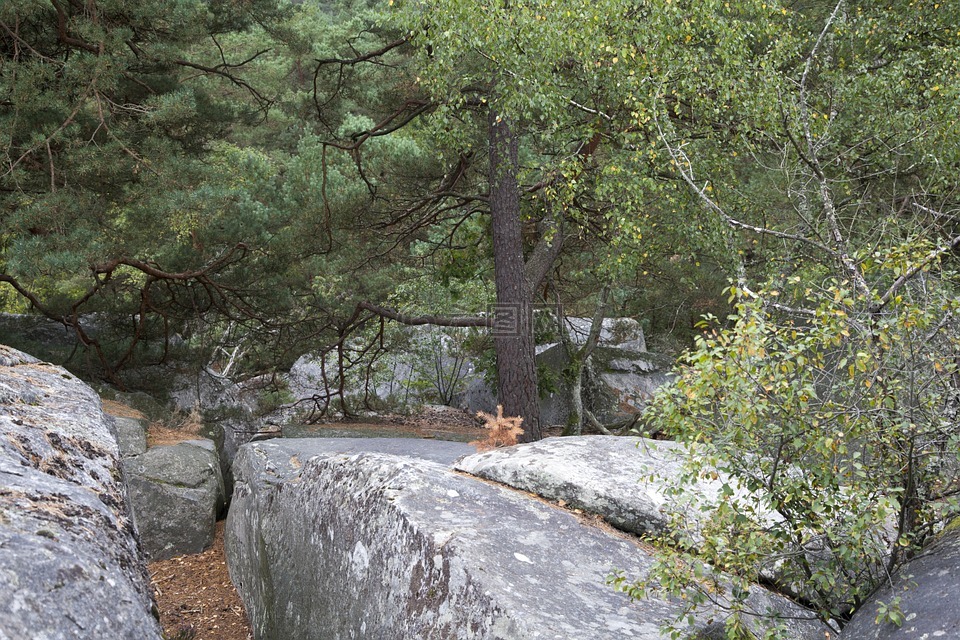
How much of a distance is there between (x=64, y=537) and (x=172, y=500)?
599 centimetres

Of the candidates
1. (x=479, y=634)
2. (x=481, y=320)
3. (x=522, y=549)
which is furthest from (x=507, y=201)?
(x=479, y=634)

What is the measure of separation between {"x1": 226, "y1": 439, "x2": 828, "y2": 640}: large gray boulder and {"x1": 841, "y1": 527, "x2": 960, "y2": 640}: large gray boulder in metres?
0.26

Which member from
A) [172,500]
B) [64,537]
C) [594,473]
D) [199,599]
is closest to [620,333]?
[172,500]

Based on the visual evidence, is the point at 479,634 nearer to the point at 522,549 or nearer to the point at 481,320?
the point at 522,549

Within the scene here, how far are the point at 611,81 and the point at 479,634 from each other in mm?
6602

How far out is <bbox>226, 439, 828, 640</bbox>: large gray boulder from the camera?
3.21 m

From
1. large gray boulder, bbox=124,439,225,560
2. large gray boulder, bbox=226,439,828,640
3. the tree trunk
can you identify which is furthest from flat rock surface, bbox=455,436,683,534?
the tree trunk

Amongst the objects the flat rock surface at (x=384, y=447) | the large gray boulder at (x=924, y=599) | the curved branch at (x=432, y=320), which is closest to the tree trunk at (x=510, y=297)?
the curved branch at (x=432, y=320)

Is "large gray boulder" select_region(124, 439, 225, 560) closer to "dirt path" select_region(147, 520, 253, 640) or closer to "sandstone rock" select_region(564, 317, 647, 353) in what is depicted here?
"dirt path" select_region(147, 520, 253, 640)

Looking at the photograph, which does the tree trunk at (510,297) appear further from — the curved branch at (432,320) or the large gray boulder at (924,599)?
the large gray boulder at (924,599)

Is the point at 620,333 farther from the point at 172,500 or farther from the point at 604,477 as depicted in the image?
the point at 604,477

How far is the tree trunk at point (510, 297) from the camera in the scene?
9266mm

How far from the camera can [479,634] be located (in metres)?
3.13

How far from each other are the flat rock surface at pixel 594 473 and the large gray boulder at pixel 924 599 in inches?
45.8
